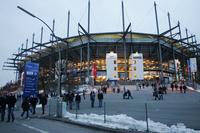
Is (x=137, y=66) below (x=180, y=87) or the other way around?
the other way around

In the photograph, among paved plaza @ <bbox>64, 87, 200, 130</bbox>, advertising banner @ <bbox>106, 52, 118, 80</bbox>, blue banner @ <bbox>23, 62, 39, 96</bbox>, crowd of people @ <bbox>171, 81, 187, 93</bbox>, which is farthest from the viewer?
advertising banner @ <bbox>106, 52, 118, 80</bbox>

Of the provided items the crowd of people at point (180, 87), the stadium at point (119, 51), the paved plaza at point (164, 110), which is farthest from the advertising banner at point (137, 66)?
the paved plaza at point (164, 110)

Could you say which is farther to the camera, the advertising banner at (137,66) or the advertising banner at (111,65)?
the advertising banner at (137,66)

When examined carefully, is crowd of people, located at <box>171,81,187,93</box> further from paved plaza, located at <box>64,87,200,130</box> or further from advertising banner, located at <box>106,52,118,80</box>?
advertising banner, located at <box>106,52,118,80</box>

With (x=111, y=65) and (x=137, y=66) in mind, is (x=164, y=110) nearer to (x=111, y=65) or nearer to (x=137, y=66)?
(x=111, y=65)

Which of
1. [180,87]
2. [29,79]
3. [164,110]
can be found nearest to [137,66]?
[180,87]

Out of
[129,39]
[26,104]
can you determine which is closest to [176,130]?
[26,104]

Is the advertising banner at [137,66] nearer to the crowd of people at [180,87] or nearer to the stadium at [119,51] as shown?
the stadium at [119,51]

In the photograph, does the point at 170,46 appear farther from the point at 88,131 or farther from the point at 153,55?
the point at 88,131

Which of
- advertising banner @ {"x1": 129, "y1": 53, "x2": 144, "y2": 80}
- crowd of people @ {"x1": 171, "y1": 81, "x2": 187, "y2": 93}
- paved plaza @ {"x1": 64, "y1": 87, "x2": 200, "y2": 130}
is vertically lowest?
paved plaza @ {"x1": 64, "y1": 87, "x2": 200, "y2": 130}

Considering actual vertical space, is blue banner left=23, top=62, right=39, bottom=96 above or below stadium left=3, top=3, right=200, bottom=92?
below

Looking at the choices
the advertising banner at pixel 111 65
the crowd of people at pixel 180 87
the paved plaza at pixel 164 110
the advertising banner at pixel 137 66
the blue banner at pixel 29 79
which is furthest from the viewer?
the advertising banner at pixel 137 66

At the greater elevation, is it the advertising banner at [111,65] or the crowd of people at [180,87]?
the advertising banner at [111,65]

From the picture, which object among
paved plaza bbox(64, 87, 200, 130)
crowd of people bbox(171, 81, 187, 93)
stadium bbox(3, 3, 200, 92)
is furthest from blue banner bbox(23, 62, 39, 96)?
stadium bbox(3, 3, 200, 92)
